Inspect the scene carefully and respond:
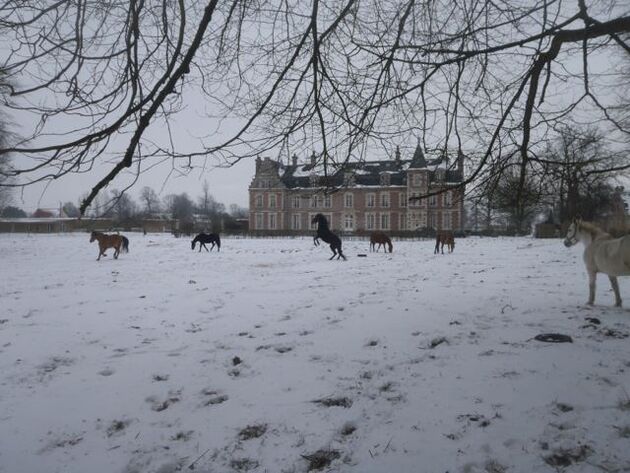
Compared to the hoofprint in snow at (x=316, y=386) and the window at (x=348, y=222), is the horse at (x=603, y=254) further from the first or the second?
the window at (x=348, y=222)

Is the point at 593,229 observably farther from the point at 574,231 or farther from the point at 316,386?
the point at 316,386

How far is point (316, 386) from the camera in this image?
332cm

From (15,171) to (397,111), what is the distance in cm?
408

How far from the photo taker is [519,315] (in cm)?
542

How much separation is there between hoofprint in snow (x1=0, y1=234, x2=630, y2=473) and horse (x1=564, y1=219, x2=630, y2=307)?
16.0 inches

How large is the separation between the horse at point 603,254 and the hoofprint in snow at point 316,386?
406mm

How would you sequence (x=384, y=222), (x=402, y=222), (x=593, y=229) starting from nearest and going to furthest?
(x=593, y=229)
(x=402, y=222)
(x=384, y=222)

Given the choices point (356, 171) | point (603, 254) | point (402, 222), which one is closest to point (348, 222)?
point (402, 222)

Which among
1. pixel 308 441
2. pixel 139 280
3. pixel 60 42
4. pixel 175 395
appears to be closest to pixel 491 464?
pixel 308 441

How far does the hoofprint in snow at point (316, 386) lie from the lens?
94.5 inches

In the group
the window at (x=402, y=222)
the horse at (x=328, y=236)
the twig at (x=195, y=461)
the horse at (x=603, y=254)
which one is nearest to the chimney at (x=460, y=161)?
the horse at (x=603, y=254)

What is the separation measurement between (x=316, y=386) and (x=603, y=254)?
4956mm

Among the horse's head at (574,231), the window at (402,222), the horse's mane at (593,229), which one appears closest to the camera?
the horse's mane at (593,229)

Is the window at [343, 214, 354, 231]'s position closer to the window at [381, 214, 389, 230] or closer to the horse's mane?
the window at [381, 214, 389, 230]
